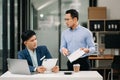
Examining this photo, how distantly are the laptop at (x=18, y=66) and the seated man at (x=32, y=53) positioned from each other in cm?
16

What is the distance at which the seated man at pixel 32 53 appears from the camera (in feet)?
11.2

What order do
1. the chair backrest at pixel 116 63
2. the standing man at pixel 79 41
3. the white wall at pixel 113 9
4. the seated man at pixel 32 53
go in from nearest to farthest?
the seated man at pixel 32 53, the standing man at pixel 79 41, the chair backrest at pixel 116 63, the white wall at pixel 113 9

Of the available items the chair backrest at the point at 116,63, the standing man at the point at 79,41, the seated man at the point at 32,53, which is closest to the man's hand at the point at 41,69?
the seated man at the point at 32,53

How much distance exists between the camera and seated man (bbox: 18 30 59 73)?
3.40 metres

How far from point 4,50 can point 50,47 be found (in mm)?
3560

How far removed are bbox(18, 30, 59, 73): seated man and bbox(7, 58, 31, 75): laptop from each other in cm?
16

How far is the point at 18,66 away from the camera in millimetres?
3115

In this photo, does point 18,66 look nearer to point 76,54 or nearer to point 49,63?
point 49,63

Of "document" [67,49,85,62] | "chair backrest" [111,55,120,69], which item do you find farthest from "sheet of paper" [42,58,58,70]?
"chair backrest" [111,55,120,69]

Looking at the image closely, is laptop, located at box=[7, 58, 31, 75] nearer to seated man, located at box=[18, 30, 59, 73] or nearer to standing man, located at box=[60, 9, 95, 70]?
seated man, located at box=[18, 30, 59, 73]

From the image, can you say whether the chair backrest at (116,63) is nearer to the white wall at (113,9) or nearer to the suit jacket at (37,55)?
the white wall at (113,9)

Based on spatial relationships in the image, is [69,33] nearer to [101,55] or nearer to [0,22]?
[0,22]

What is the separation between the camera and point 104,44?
280 inches

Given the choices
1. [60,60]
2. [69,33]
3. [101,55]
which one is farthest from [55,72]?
[60,60]
